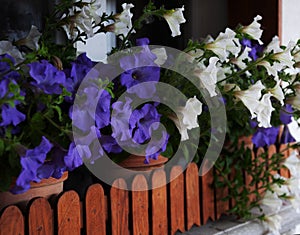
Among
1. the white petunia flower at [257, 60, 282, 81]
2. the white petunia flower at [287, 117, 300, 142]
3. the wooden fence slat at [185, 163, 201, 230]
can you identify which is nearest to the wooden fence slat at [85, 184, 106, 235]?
the wooden fence slat at [185, 163, 201, 230]

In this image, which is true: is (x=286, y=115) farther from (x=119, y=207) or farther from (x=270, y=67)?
(x=119, y=207)

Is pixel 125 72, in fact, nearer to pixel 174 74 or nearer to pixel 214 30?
pixel 174 74

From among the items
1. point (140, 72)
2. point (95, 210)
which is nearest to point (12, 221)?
point (95, 210)

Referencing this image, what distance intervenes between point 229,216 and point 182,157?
241 millimetres

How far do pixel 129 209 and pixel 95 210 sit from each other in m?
0.08

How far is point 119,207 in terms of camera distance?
82 cm

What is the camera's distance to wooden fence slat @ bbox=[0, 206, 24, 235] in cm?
65

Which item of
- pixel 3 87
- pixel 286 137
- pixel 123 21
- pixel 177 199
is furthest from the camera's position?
pixel 286 137

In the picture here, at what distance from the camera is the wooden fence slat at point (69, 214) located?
72 centimetres

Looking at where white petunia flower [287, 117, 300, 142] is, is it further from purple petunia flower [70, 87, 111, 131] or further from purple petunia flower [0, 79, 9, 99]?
purple petunia flower [0, 79, 9, 99]

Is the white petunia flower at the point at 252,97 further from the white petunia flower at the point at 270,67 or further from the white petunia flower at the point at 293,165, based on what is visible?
the white petunia flower at the point at 293,165

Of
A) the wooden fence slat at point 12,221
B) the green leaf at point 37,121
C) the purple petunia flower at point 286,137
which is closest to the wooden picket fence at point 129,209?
the wooden fence slat at point 12,221

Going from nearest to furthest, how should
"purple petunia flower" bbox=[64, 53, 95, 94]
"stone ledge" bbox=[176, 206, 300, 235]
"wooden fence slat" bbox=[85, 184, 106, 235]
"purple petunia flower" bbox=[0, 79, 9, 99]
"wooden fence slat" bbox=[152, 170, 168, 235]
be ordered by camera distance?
"purple petunia flower" bbox=[0, 79, 9, 99] → "purple petunia flower" bbox=[64, 53, 95, 94] → "wooden fence slat" bbox=[85, 184, 106, 235] → "wooden fence slat" bbox=[152, 170, 168, 235] → "stone ledge" bbox=[176, 206, 300, 235]

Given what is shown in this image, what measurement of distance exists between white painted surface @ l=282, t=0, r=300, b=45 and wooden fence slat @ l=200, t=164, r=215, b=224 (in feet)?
1.44
